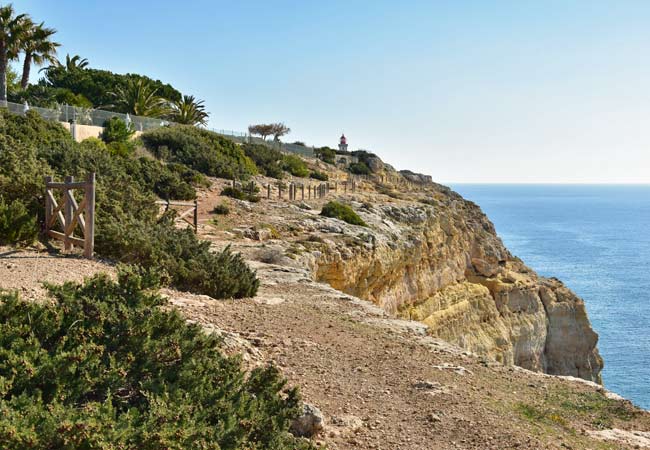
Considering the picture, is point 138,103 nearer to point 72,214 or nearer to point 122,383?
point 72,214

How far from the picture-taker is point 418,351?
1048cm

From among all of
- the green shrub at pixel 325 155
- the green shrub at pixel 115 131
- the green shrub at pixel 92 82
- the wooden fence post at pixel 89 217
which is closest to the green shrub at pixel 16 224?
the wooden fence post at pixel 89 217

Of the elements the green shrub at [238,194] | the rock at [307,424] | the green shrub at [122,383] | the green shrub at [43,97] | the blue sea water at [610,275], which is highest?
the green shrub at [43,97]

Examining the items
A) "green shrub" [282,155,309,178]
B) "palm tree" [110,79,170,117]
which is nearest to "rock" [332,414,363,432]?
"palm tree" [110,79,170,117]

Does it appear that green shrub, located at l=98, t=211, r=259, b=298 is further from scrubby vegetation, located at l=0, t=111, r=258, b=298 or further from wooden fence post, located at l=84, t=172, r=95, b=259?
wooden fence post, located at l=84, t=172, r=95, b=259

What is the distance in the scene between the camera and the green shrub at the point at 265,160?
4084 cm

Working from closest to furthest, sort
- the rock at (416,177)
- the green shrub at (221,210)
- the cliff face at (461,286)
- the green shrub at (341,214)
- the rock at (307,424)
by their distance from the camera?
the rock at (307,424) < the green shrub at (221,210) < the cliff face at (461,286) < the green shrub at (341,214) < the rock at (416,177)

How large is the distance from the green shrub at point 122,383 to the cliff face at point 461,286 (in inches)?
544

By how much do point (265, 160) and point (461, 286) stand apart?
16649 millimetres

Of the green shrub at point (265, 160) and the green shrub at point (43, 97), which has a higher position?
the green shrub at point (43, 97)

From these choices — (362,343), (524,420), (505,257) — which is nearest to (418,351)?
(362,343)

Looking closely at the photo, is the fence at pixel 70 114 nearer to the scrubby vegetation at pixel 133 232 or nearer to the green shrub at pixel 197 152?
the green shrub at pixel 197 152

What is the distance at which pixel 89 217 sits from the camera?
11805 mm

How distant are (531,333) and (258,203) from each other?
75.0ft
